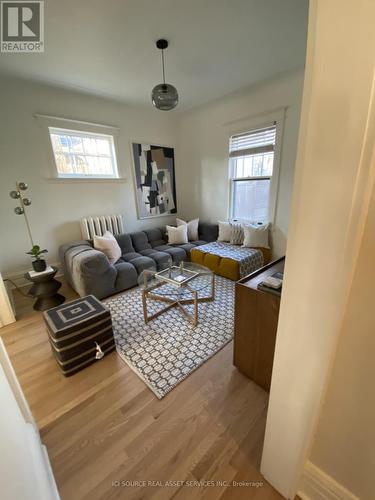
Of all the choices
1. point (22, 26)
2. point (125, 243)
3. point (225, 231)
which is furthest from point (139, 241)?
point (22, 26)

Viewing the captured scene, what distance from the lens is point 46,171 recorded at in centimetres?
300

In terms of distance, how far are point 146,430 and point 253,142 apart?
3.79 metres

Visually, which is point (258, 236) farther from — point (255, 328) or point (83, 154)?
point (83, 154)

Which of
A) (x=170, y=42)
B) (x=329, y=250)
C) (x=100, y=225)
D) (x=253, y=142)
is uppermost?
(x=170, y=42)

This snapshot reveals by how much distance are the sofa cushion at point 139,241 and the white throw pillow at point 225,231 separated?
132 cm

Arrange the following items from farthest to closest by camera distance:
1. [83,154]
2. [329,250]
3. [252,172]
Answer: [252,172] < [83,154] < [329,250]

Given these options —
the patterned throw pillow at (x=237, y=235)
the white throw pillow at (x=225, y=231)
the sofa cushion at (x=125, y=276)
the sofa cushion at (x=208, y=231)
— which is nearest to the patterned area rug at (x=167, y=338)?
Answer: the sofa cushion at (x=125, y=276)

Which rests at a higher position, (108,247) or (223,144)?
(223,144)

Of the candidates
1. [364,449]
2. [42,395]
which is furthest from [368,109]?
[42,395]

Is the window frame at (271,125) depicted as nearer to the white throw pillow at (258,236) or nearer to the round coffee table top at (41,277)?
the white throw pillow at (258,236)

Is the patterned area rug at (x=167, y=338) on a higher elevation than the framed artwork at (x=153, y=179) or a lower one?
lower

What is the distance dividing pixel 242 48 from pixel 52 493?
3650 mm

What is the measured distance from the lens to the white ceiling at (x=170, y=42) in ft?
5.55

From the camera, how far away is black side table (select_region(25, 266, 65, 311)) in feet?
8.02
